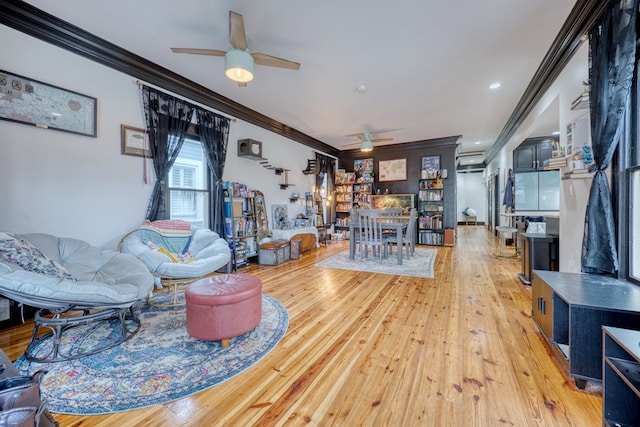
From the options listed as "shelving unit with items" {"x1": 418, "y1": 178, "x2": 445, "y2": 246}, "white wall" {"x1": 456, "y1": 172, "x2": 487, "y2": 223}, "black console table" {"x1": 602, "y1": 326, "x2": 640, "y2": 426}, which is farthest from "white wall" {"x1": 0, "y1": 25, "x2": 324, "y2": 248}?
"white wall" {"x1": 456, "y1": 172, "x2": 487, "y2": 223}

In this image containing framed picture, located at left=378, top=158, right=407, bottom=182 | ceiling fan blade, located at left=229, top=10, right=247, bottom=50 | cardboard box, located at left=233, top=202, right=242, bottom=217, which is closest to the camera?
ceiling fan blade, located at left=229, top=10, right=247, bottom=50

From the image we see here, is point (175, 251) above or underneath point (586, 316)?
above

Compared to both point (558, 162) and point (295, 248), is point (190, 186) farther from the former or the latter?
point (558, 162)

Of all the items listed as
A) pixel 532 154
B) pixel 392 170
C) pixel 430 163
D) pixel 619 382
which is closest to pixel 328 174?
pixel 392 170

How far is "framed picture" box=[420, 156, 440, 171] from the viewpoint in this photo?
7043mm

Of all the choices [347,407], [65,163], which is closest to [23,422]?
[347,407]

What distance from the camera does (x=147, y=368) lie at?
1.74m

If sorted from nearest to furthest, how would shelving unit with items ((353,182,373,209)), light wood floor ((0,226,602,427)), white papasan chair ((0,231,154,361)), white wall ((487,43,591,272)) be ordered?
light wood floor ((0,226,602,427)) < white papasan chair ((0,231,154,361)) < white wall ((487,43,591,272)) < shelving unit with items ((353,182,373,209))

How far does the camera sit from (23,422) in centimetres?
79

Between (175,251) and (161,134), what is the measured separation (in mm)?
1554

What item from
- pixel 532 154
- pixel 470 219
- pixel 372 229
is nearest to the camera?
pixel 372 229

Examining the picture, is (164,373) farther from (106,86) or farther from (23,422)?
(106,86)

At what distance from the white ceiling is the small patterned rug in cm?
279

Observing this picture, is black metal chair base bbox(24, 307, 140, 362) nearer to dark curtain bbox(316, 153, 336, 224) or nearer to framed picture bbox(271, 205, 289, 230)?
framed picture bbox(271, 205, 289, 230)
